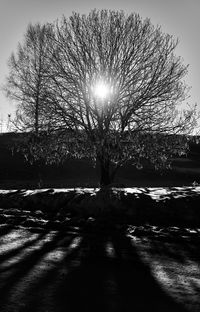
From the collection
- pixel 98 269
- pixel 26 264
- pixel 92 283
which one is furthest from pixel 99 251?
pixel 92 283

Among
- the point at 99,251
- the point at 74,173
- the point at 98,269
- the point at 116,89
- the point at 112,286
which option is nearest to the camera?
the point at 112,286

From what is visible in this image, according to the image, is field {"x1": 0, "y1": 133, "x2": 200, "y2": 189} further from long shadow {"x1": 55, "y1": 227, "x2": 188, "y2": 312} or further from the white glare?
long shadow {"x1": 55, "y1": 227, "x2": 188, "y2": 312}

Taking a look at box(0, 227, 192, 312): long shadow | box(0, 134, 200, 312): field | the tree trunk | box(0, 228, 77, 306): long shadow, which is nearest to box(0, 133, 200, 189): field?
the tree trunk

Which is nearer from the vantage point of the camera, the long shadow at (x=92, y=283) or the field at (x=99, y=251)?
the long shadow at (x=92, y=283)

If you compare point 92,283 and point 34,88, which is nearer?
point 92,283

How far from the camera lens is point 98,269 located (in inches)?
266

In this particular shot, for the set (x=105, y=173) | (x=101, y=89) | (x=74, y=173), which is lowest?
(x=74, y=173)

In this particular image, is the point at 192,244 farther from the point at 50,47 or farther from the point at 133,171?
the point at 133,171

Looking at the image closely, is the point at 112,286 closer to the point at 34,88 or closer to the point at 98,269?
the point at 98,269

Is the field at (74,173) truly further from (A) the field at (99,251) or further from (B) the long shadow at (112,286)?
(B) the long shadow at (112,286)

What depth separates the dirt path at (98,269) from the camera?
16.9ft

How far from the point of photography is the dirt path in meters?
5.14

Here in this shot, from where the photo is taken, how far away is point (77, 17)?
1898 centimetres

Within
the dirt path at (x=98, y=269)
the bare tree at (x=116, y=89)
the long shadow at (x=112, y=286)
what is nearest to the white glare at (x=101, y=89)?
the bare tree at (x=116, y=89)
